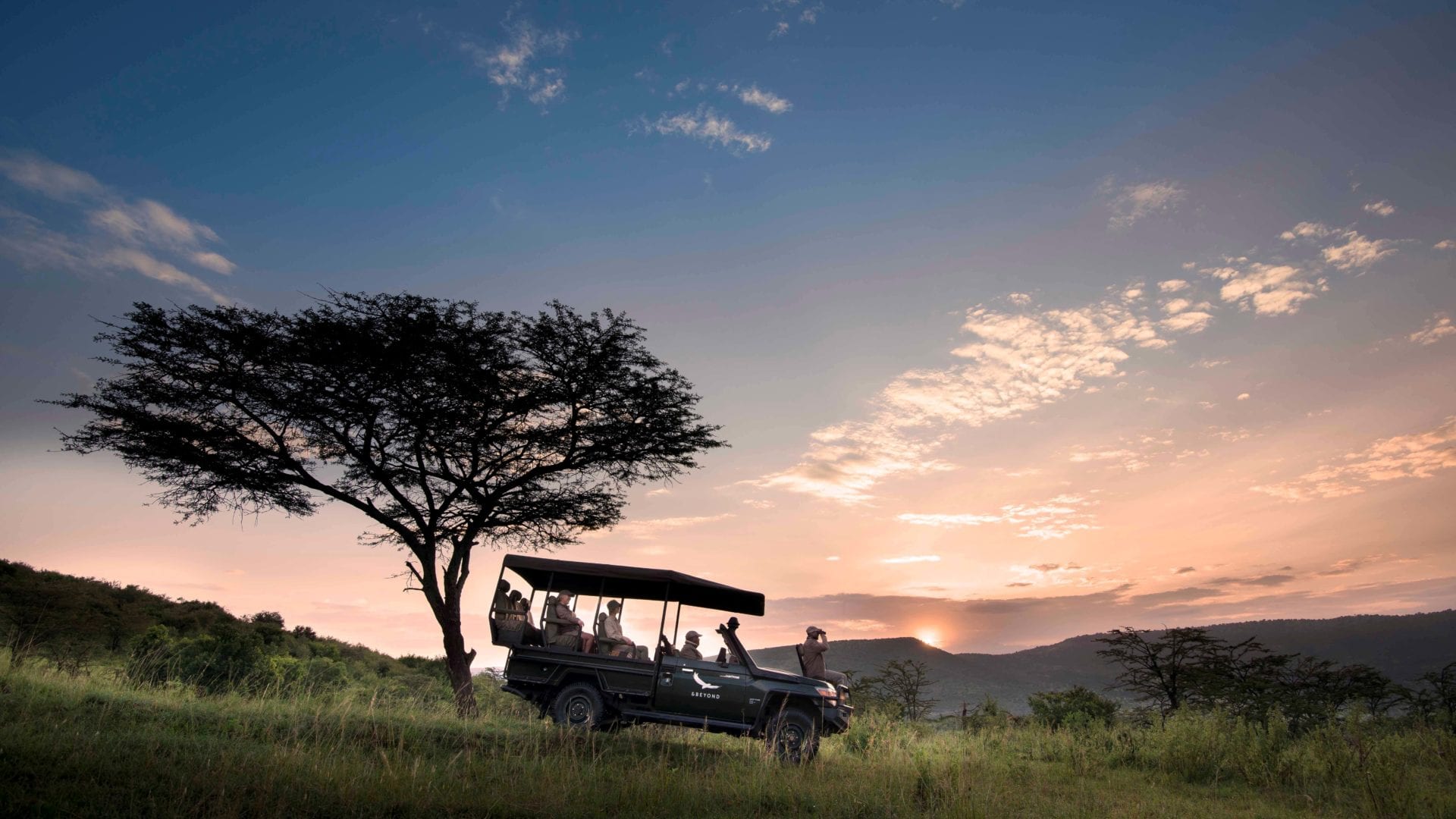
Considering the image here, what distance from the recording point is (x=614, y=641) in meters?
13.9

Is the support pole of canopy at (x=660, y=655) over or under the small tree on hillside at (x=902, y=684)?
over

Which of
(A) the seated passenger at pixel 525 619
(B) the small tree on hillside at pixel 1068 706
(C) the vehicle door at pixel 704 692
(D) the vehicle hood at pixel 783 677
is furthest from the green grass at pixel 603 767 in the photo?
(B) the small tree on hillside at pixel 1068 706

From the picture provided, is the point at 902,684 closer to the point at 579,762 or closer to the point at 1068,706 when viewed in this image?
the point at 1068,706

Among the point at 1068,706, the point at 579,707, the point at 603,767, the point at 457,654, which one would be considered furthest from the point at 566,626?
the point at 1068,706

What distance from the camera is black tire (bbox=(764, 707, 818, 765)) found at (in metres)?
12.8

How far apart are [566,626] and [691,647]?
2.28m

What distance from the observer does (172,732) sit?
447 inches

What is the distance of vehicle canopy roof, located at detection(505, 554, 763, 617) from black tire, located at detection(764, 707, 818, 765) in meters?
1.95

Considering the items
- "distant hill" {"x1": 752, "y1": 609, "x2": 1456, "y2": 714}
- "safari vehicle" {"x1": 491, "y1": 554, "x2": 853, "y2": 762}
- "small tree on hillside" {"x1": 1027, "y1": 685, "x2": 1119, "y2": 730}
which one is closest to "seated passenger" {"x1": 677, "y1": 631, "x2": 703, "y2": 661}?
"safari vehicle" {"x1": 491, "y1": 554, "x2": 853, "y2": 762}

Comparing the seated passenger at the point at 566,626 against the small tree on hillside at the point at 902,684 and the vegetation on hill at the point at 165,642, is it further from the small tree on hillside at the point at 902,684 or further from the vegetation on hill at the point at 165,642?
the small tree on hillside at the point at 902,684

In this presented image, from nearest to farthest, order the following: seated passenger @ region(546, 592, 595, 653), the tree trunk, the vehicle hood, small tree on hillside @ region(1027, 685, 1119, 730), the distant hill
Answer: the vehicle hood
seated passenger @ region(546, 592, 595, 653)
the tree trunk
small tree on hillside @ region(1027, 685, 1119, 730)
the distant hill

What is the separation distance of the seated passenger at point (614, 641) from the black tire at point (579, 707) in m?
0.80

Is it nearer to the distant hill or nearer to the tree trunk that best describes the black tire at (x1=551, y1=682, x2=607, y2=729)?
the tree trunk

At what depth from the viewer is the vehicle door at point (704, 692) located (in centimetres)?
1311
